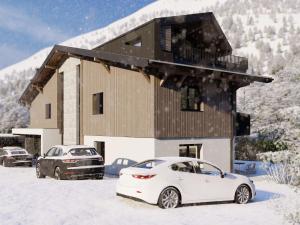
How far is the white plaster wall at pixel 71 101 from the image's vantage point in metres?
28.1

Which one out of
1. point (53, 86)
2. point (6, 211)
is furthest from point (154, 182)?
point (53, 86)

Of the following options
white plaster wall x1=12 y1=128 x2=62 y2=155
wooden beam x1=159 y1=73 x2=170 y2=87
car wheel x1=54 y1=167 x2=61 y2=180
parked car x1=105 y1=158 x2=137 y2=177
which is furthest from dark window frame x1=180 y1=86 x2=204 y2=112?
white plaster wall x1=12 y1=128 x2=62 y2=155

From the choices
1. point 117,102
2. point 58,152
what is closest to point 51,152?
point 58,152

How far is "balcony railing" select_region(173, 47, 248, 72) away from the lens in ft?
73.7

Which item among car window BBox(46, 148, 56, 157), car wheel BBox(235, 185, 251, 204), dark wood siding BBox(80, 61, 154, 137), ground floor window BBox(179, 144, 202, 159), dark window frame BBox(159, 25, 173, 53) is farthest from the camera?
ground floor window BBox(179, 144, 202, 159)

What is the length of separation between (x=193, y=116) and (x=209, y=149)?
2.28 metres

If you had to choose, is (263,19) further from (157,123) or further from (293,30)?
(157,123)

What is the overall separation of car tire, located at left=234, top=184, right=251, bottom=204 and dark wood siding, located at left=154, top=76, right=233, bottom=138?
23.5 ft

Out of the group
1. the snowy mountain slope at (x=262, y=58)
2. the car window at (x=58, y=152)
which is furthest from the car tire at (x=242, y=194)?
the car window at (x=58, y=152)

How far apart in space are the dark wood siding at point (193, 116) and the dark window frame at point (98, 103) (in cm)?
581

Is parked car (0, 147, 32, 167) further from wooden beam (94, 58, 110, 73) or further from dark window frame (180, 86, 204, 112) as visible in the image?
dark window frame (180, 86, 204, 112)

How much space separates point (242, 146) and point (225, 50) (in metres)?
12.0

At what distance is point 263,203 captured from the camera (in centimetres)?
1417

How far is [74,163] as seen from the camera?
60.8ft
